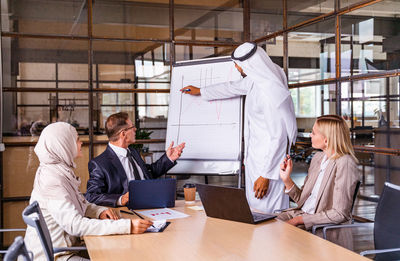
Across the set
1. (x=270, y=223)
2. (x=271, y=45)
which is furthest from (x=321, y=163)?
(x=271, y=45)

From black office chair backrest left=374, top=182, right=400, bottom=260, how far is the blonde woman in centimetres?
26

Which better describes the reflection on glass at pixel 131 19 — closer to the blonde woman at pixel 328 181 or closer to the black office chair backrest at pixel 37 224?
the blonde woman at pixel 328 181

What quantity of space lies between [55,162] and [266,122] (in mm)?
1702

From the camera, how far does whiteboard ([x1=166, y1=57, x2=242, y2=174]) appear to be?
164 inches

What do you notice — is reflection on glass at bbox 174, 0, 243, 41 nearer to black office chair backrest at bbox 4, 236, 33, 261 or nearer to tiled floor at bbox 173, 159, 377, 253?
tiled floor at bbox 173, 159, 377, 253

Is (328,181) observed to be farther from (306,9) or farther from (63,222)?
(306,9)

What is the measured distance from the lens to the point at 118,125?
3.43 m

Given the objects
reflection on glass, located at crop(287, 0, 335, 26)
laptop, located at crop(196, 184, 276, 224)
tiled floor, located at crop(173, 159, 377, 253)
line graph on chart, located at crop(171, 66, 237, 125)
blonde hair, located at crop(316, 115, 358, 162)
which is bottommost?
tiled floor, located at crop(173, 159, 377, 253)

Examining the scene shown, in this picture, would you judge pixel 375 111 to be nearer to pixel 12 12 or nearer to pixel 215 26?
pixel 215 26

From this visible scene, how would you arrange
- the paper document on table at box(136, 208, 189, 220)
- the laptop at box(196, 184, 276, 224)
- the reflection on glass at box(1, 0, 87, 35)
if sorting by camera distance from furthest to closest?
1. the reflection on glass at box(1, 0, 87, 35)
2. the paper document on table at box(136, 208, 189, 220)
3. the laptop at box(196, 184, 276, 224)

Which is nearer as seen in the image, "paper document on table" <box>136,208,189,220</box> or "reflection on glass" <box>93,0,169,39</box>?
"paper document on table" <box>136,208,189,220</box>

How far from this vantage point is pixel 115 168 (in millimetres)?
3293

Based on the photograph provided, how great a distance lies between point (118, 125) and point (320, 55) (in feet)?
5.74

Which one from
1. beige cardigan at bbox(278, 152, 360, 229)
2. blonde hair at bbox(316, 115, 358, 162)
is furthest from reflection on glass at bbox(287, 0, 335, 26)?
beige cardigan at bbox(278, 152, 360, 229)
